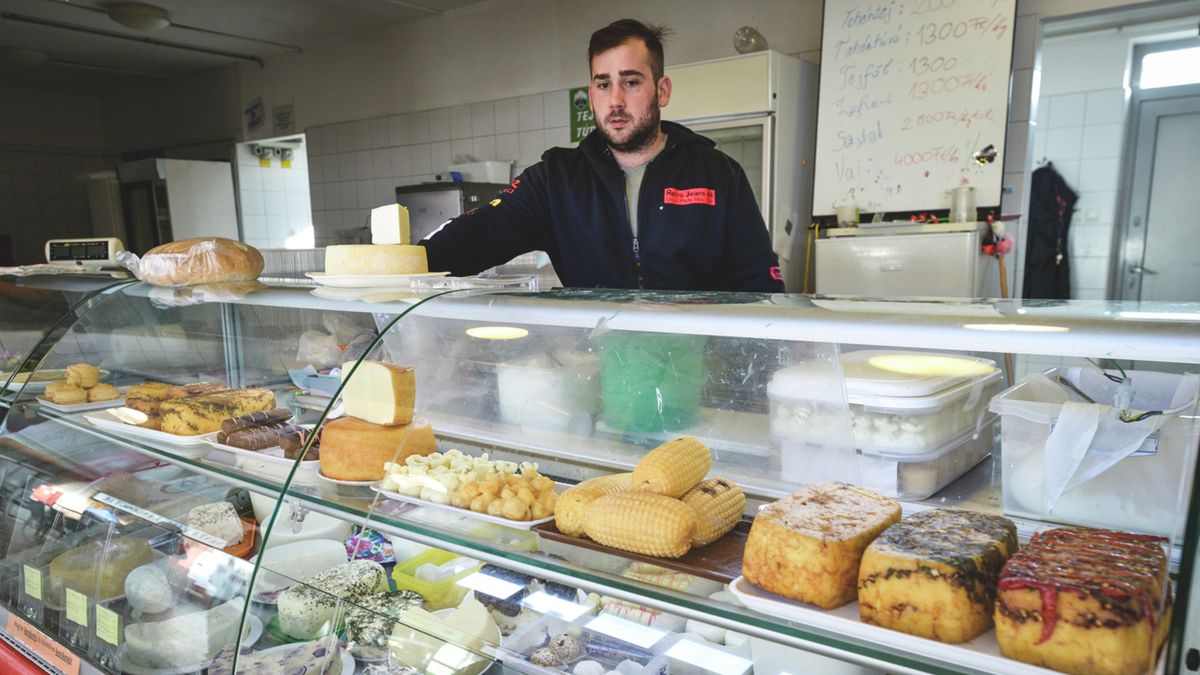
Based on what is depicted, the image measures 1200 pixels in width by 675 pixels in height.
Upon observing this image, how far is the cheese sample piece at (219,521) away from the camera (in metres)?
1.58

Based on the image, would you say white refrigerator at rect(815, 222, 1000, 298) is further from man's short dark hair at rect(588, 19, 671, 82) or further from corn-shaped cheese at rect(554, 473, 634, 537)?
corn-shaped cheese at rect(554, 473, 634, 537)

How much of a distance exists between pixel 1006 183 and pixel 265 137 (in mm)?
6985

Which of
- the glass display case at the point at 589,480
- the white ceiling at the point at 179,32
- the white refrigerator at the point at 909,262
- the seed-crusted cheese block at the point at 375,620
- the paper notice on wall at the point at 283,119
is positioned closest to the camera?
the glass display case at the point at 589,480

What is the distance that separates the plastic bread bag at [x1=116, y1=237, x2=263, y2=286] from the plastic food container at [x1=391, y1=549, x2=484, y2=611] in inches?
32.0

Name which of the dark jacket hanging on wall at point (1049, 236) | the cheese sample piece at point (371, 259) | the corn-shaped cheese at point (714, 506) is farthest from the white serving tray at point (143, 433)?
the dark jacket hanging on wall at point (1049, 236)

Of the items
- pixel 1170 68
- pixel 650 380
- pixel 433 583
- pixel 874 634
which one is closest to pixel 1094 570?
pixel 874 634

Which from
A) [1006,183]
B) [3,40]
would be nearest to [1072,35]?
[1006,183]

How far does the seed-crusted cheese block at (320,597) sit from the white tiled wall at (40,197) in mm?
9476

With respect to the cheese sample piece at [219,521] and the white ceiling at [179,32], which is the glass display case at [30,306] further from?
the white ceiling at [179,32]

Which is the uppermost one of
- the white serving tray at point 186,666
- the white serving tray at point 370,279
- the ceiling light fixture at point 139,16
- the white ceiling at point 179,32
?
the white ceiling at point 179,32

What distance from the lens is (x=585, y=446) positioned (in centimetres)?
140

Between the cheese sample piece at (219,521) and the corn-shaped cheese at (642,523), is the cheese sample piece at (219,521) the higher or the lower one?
the lower one

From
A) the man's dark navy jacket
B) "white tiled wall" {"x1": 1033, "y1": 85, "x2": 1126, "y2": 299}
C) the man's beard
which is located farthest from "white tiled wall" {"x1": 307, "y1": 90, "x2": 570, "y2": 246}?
"white tiled wall" {"x1": 1033, "y1": 85, "x2": 1126, "y2": 299}

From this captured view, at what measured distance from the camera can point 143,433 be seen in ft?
5.35
